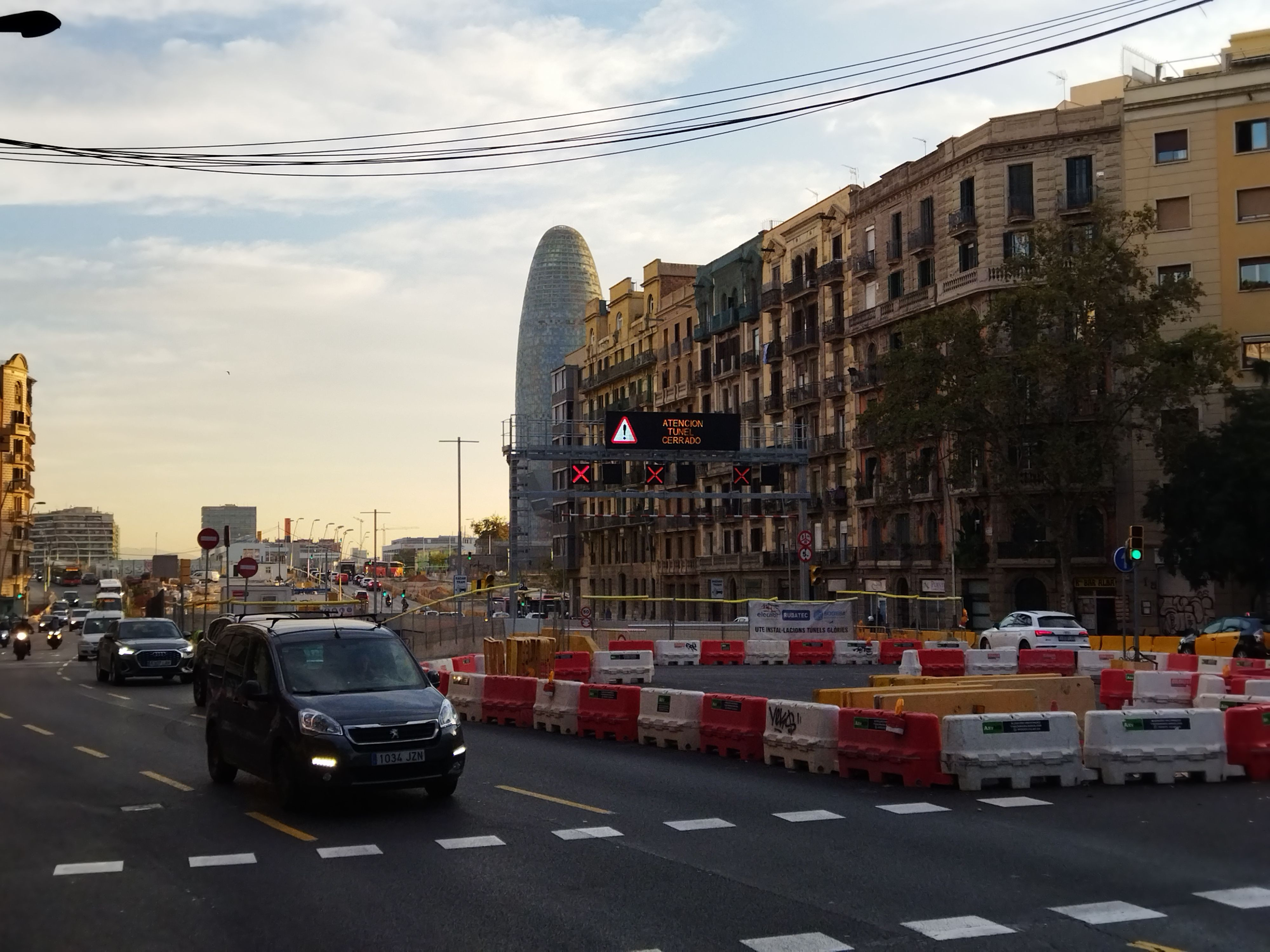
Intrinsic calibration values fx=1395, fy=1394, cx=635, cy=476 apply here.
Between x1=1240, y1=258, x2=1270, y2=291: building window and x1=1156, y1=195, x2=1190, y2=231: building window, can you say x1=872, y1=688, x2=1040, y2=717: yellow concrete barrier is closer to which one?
x1=1240, y1=258, x2=1270, y2=291: building window

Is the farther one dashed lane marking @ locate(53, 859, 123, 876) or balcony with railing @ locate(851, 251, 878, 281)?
balcony with railing @ locate(851, 251, 878, 281)

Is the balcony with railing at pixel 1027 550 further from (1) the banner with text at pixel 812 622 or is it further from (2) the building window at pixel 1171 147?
(2) the building window at pixel 1171 147

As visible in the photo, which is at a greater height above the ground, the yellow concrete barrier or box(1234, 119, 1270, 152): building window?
box(1234, 119, 1270, 152): building window

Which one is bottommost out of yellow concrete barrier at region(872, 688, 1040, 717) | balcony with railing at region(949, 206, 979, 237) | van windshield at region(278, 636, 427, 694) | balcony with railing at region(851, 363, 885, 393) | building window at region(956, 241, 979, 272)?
yellow concrete barrier at region(872, 688, 1040, 717)

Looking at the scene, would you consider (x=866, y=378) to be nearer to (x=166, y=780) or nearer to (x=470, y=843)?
(x=166, y=780)

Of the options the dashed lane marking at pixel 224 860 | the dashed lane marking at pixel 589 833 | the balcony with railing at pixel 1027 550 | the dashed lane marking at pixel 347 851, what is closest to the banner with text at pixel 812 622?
the balcony with railing at pixel 1027 550

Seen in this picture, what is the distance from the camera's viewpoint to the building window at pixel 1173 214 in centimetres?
5334

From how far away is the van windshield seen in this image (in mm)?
13391

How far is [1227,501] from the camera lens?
4603 centimetres

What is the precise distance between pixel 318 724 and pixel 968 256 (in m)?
50.4

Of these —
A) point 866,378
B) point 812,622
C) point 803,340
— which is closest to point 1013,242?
point 866,378

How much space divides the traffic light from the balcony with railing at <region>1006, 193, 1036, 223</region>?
27435 millimetres

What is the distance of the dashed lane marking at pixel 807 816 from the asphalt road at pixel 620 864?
0.05 m

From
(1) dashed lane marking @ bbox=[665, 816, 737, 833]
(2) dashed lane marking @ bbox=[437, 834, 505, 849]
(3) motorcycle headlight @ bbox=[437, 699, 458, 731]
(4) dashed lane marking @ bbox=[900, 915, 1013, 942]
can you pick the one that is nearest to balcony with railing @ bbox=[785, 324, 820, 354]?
(3) motorcycle headlight @ bbox=[437, 699, 458, 731]
